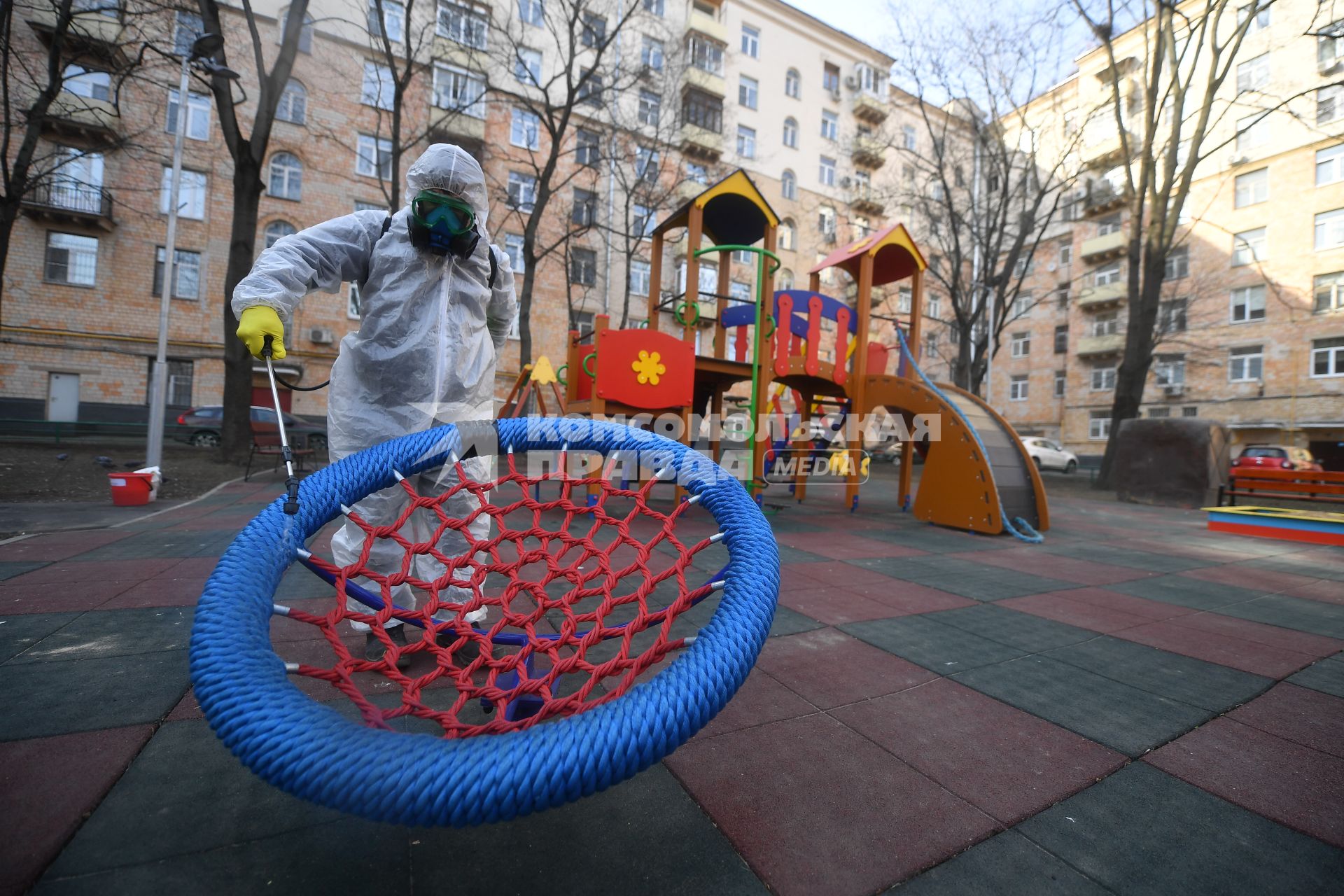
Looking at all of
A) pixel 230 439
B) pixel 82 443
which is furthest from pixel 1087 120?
pixel 82 443

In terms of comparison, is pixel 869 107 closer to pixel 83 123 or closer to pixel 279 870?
pixel 83 123

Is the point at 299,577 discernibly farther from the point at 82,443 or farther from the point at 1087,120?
the point at 1087,120

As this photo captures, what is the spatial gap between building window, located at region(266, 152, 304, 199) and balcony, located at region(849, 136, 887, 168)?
2264cm

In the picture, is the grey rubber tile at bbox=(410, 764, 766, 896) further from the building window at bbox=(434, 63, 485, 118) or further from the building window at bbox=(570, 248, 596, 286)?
the building window at bbox=(434, 63, 485, 118)

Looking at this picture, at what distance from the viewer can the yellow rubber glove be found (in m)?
1.70

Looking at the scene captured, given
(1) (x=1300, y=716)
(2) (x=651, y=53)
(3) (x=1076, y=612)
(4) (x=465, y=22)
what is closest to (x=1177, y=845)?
(1) (x=1300, y=716)

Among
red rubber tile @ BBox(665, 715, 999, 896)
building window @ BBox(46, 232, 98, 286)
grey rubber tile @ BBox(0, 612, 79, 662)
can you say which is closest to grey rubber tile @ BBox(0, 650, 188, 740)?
grey rubber tile @ BBox(0, 612, 79, 662)

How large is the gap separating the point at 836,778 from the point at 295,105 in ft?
77.2

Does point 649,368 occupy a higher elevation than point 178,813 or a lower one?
higher

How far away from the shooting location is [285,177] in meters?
17.8

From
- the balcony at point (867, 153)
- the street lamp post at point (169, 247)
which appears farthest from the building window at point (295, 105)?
Result: the balcony at point (867, 153)

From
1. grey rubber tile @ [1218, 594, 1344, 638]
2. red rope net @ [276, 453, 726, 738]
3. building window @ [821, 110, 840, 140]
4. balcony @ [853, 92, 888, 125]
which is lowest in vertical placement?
grey rubber tile @ [1218, 594, 1344, 638]

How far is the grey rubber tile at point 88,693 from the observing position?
5.10ft

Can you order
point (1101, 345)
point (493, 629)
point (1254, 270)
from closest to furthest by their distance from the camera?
Result: point (493, 629) → point (1254, 270) → point (1101, 345)
